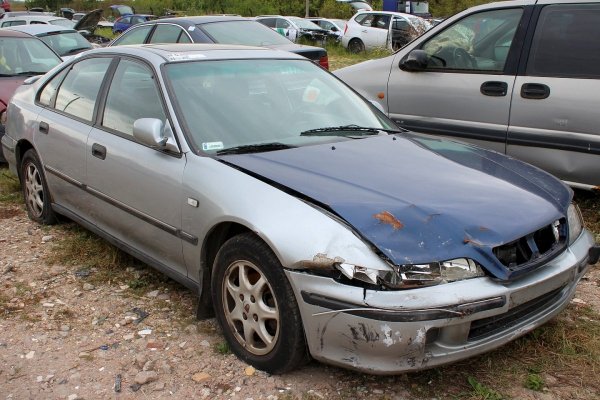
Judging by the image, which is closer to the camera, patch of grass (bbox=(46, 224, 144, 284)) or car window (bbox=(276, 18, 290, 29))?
patch of grass (bbox=(46, 224, 144, 284))

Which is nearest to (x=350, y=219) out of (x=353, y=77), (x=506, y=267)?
(x=506, y=267)

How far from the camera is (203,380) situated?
3035 mm

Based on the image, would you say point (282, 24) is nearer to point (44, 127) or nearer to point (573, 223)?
point (44, 127)

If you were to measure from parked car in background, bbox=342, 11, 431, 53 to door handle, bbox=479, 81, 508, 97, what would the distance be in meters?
13.8

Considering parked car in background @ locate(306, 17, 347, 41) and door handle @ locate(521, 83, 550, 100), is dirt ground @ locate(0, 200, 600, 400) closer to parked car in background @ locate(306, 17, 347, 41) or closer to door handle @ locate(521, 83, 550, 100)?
door handle @ locate(521, 83, 550, 100)

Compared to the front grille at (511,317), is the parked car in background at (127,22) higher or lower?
lower

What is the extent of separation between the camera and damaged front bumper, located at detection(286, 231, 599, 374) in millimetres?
2562

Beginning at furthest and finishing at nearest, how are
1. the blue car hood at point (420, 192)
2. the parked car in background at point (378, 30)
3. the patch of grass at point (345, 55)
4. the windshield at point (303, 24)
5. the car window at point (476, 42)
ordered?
the windshield at point (303, 24) → the parked car in background at point (378, 30) → the patch of grass at point (345, 55) → the car window at point (476, 42) → the blue car hood at point (420, 192)

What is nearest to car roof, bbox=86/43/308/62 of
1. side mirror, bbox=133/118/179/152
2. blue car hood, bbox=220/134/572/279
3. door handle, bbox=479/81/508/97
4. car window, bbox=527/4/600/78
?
side mirror, bbox=133/118/179/152

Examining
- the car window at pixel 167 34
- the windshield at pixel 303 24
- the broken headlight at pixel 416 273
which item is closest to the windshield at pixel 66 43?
the car window at pixel 167 34

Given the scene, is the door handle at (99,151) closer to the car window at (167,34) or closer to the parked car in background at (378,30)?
the car window at (167,34)

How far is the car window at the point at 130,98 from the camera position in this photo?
148 inches

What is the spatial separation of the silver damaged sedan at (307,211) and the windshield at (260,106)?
Result: 1 centimetres

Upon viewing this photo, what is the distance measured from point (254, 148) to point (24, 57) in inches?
213
